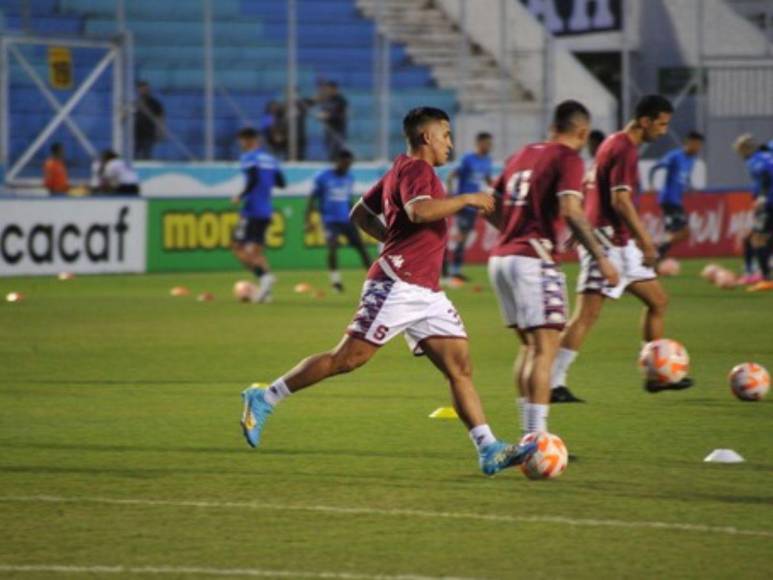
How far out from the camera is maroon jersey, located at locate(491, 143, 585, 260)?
1115 cm

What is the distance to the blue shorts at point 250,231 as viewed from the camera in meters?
26.5

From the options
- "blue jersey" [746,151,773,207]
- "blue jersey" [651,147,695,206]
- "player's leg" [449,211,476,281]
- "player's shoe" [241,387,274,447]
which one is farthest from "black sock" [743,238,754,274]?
"player's shoe" [241,387,274,447]

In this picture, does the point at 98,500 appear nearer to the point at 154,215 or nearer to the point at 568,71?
the point at 154,215

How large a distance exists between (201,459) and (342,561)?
3.23 m

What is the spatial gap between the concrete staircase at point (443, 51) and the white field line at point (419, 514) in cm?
3041

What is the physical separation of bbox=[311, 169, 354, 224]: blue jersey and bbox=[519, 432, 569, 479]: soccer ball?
1810cm

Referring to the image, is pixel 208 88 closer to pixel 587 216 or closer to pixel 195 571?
pixel 587 216

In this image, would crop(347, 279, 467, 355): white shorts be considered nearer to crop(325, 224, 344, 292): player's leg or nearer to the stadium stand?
crop(325, 224, 344, 292): player's leg

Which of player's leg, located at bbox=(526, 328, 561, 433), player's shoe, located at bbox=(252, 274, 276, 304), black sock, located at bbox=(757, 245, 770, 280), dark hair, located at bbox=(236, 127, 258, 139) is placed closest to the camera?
player's leg, located at bbox=(526, 328, 561, 433)

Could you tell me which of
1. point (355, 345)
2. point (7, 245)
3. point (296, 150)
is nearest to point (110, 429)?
point (355, 345)

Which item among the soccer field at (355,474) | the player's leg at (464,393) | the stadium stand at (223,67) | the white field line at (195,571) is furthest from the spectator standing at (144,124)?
the white field line at (195,571)

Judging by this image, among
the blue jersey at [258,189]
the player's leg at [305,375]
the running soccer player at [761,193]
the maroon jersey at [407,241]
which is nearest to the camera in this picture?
the maroon jersey at [407,241]

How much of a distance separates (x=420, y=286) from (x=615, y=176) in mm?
4017

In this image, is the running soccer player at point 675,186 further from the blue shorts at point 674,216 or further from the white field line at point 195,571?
the white field line at point 195,571
